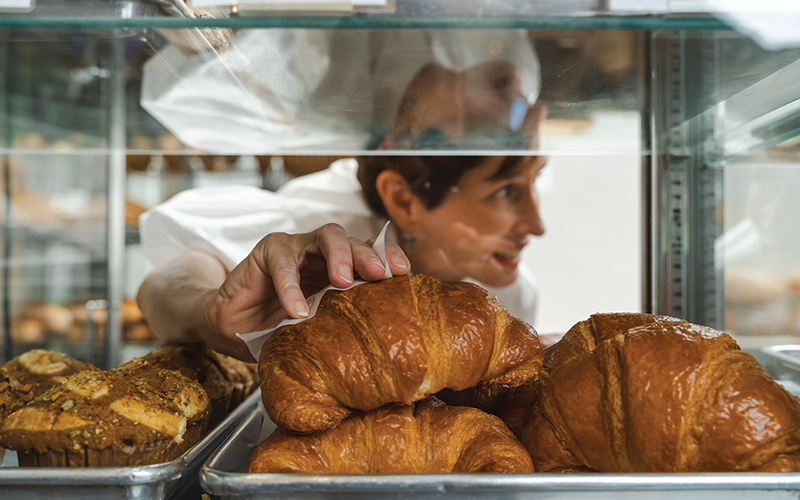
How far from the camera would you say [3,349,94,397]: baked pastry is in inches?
31.6

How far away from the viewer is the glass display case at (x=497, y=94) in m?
0.62

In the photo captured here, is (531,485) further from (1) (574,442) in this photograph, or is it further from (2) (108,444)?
(2) (108,444)

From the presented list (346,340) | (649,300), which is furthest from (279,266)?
(649,300)

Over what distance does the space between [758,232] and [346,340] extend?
0.92 m

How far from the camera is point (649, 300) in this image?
1.18 m

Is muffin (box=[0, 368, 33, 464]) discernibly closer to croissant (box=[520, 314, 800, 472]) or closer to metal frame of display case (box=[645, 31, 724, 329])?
croissant (box=[520, 314, 800, 472])

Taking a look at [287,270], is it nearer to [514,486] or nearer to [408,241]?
[514,486]

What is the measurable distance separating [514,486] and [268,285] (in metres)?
0.54

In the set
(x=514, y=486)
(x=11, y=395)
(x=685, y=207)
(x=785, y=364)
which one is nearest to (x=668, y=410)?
(x=514, y=486)

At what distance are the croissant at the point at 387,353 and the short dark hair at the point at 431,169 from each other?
0.80 meters

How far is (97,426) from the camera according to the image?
2.01 feet

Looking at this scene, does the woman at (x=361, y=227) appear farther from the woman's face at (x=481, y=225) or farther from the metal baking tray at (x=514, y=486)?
the metal baking tray at (x=514, y=486)

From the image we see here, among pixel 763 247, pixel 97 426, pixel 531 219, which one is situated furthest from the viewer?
pixel 531 219

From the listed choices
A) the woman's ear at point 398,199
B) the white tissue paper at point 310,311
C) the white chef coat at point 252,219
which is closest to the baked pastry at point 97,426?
the white tissue paper at point 310,311
